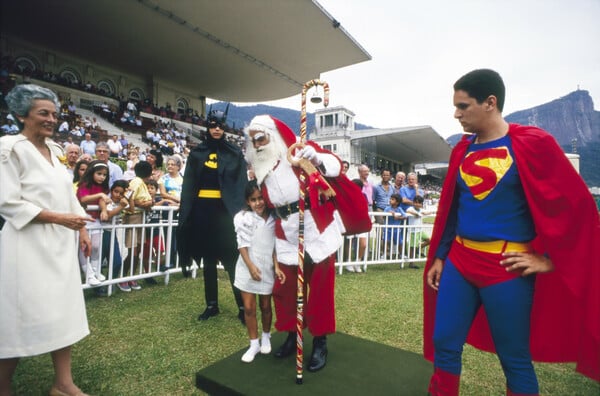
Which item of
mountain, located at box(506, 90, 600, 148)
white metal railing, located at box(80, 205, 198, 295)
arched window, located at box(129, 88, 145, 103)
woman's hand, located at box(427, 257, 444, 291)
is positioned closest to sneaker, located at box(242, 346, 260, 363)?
woman's hand, located at box(427, 257, 444, 291)

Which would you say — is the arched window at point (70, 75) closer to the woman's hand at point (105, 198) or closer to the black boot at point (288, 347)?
the woman's hand at point (105, 198)

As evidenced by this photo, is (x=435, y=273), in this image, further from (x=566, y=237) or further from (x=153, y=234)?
(x=153, y=234)

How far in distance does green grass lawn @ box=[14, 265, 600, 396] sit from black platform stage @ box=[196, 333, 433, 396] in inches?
4.8

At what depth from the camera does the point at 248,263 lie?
2.76 metres

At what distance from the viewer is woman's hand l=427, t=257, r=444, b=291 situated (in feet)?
6.70

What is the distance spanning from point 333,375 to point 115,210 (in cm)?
341

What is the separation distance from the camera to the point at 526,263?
1588 mm

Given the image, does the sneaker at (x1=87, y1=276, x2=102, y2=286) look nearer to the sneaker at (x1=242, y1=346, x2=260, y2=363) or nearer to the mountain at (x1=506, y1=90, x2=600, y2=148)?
the sneaker at (x1=242, y1=346, x2=260, y2=363)

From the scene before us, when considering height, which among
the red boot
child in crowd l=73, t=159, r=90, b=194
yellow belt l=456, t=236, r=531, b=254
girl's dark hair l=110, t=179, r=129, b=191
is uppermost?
child in crowd l=73, t=159, r=90, b=194

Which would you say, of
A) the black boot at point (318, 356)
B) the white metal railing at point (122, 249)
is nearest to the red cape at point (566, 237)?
the black boot at point (318, 356)

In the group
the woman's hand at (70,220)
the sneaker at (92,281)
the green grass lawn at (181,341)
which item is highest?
the woman's hand at (70,220)

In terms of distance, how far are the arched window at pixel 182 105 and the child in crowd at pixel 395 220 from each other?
28.1 metres

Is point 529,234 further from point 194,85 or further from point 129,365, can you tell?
point 194,85

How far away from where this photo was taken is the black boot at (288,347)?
2.81 meters
